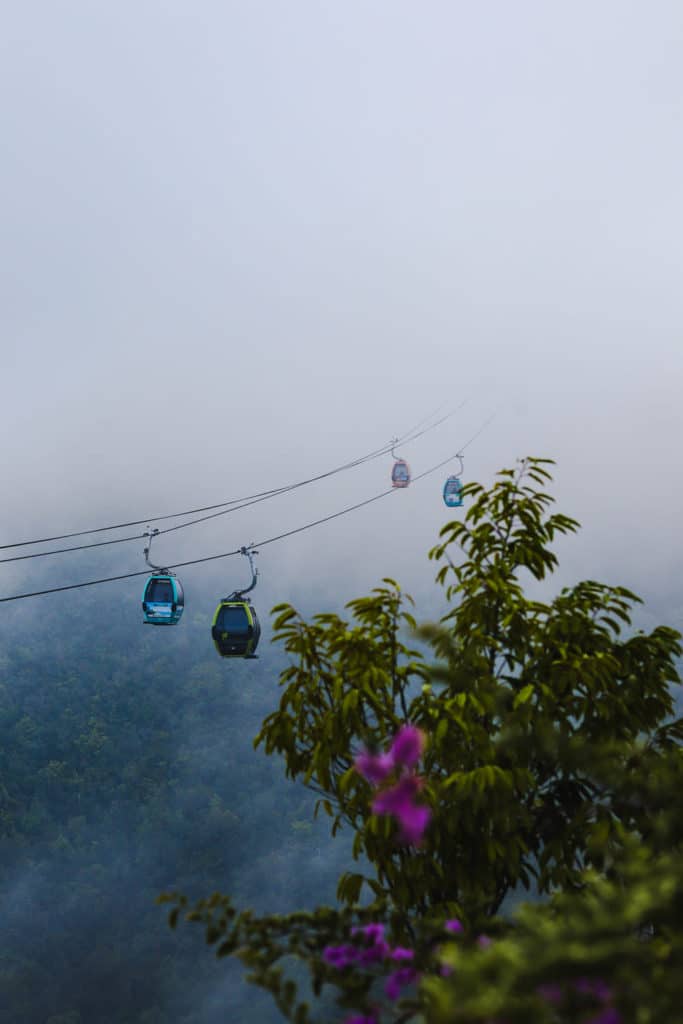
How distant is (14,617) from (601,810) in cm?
6911

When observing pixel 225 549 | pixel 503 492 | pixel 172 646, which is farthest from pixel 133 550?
pixel 503 492

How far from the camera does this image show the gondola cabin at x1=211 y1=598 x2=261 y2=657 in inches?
363

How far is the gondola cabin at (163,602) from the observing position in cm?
968

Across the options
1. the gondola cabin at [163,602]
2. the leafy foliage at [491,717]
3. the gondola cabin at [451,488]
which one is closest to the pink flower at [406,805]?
the leafy foliage at [491,717]

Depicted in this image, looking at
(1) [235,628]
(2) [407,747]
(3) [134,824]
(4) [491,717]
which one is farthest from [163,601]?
(3) [134,824]

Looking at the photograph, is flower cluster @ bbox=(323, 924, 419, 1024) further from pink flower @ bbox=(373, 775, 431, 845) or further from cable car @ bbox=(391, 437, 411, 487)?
cable car @ bbox=(391, 437, 411, 487)

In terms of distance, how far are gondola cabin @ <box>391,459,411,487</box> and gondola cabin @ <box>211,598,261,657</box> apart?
128 inches

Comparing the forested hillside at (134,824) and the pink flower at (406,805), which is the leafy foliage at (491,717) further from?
the forested hillside at (134,824)

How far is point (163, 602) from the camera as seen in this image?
974 centimetres

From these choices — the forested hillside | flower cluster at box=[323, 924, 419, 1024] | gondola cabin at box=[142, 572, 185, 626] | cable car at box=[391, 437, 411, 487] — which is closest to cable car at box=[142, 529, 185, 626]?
gondola cabin at box=[142, 572, 185, 626]

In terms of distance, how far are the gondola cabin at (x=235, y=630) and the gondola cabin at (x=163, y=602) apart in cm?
60

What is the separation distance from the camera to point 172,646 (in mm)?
62188

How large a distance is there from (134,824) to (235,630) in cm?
4318

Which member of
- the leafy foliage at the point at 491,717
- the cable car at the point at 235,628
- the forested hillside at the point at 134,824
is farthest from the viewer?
the forested hillside at the point at 134,824
